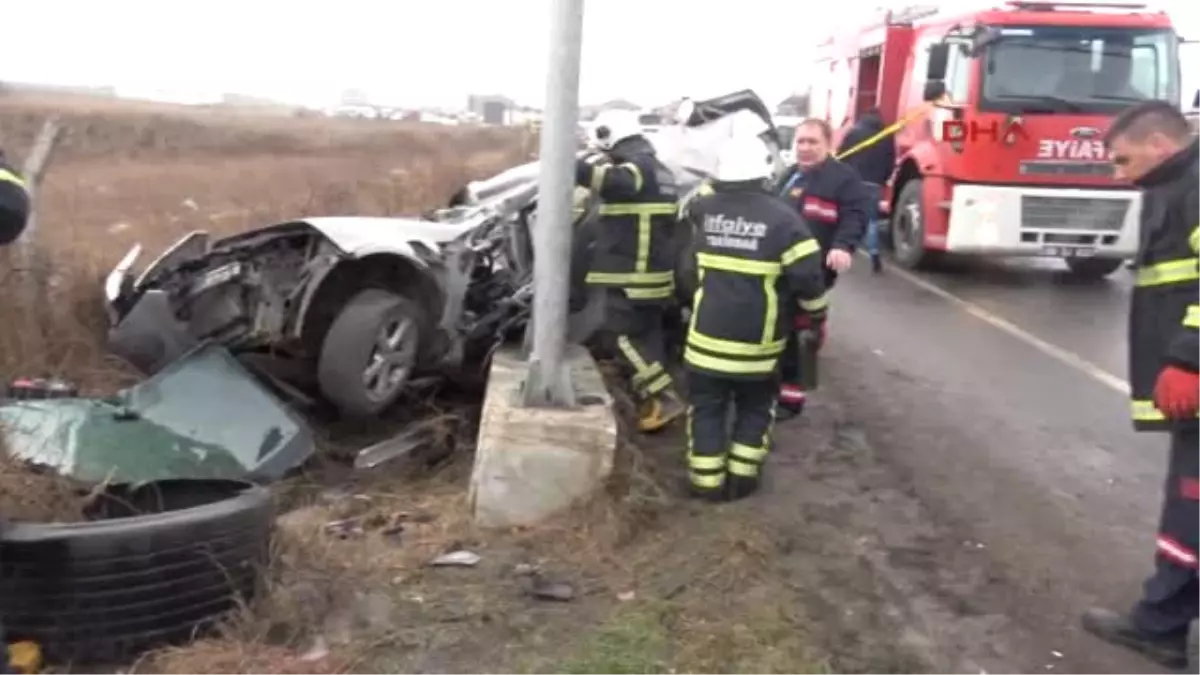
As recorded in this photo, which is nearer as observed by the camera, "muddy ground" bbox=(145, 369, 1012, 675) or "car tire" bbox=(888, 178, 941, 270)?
"muddy ground" bbox=(145, 369, 1012, 675)

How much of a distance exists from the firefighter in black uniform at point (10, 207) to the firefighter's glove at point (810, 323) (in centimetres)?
314

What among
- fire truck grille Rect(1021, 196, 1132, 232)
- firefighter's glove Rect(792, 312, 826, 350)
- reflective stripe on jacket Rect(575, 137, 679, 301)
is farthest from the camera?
fire truck grille Rect(1021, 196, 1132, 232)

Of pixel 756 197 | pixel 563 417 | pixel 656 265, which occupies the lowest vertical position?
pixel 563 417

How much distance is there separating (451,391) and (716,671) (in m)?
3.28

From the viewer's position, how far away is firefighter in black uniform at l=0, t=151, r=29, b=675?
9.44ft

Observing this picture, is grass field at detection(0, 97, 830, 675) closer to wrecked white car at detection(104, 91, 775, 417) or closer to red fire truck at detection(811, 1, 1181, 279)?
wrecked white car at detection(104, 91, 775, 417)

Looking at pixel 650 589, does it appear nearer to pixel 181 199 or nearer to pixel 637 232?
pixel 637 232

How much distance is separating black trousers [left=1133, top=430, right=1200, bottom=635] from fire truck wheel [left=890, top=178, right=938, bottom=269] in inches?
330

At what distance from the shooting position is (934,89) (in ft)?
38.1

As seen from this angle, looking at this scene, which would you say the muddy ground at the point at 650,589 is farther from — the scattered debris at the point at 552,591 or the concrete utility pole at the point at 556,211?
the concrete utility pole at the point at 556,211

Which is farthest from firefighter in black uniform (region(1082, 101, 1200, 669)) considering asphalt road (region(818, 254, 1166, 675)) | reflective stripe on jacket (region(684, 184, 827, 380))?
reflective stripe on jacket (region(684, 184, 827, 380))

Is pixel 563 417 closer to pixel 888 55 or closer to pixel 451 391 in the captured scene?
pixel 451 391

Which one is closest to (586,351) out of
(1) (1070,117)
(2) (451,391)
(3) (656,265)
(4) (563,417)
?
(3) (656,265)

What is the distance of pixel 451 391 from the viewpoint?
653cm
